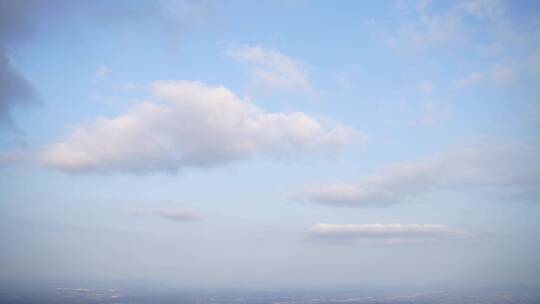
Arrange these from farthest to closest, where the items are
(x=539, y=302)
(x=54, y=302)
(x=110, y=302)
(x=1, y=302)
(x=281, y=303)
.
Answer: (x=281, y=303) < (x=110, y=302) < (x=54, y=302) < (x=1, y=302) < (x=539, y=302)

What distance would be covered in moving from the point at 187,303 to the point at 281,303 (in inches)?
1346

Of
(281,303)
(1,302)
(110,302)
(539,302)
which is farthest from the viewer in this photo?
(281,303)

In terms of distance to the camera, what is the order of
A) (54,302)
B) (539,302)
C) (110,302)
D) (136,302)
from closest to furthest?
(539,302) → (54,302) → (110,302) → (136,302)

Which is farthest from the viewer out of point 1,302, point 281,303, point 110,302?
point 281,303

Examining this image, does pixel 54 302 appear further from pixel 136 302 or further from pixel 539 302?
pixel 539 302

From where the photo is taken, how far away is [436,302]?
119750 millimetres

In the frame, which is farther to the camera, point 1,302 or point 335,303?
point 335,303

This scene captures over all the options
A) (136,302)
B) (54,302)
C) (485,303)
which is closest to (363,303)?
(485,303)

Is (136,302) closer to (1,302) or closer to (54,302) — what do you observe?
(54,302)

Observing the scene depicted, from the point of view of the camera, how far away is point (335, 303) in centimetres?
13000

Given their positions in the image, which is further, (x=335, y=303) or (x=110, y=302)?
(x=335, y=303)

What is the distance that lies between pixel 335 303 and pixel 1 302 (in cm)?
10441

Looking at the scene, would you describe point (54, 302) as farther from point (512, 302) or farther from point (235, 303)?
point (512, 302)

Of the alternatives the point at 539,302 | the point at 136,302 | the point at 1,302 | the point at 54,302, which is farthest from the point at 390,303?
the point at 1,302
